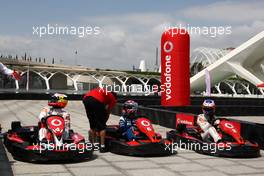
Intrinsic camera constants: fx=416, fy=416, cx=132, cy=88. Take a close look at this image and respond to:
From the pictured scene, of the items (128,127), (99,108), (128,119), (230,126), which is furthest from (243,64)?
(99,108)

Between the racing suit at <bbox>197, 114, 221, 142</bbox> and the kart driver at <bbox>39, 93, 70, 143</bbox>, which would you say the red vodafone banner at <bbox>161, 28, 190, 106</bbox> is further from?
the kart driver at <bbox>39, 93, 70, 143</bbox>

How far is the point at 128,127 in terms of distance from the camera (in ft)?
29.3

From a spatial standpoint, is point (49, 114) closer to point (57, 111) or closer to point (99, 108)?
point (57, 111)

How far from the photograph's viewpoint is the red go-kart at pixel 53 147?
7289mm

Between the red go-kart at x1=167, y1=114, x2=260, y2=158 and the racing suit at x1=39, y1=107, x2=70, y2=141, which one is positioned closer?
the racing suit at x1=39, y1=107, x2=70, y2=141

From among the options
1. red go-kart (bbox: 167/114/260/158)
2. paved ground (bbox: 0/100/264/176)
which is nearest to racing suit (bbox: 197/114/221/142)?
red go-kart (bbox: 167/114/260/158)

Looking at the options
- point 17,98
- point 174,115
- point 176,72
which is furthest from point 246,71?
point 174,115

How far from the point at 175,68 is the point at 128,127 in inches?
493

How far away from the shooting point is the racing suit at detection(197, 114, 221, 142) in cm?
861

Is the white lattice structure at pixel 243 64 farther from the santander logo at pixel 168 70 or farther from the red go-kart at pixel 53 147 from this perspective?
the red go-kart at pixel 53 147

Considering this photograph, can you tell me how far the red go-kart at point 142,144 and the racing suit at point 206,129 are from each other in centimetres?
87

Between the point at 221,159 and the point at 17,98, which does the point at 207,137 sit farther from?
the point at 17,98

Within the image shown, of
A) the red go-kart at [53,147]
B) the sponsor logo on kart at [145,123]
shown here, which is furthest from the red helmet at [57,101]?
the sponsor logo on kart at [145,123]

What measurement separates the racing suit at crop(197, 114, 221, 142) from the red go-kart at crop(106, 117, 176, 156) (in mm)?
867
